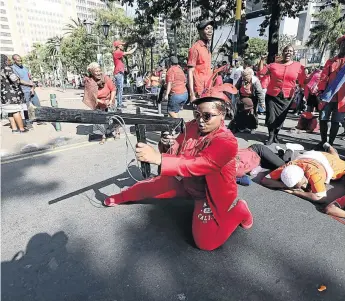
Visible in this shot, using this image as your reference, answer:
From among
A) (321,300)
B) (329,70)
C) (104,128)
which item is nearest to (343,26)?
(329,70)

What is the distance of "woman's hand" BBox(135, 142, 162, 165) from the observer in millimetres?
1678

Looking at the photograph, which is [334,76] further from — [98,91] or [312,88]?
[98,91]

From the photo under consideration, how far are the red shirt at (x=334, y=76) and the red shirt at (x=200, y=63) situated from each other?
7.05ft

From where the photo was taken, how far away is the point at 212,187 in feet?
6.93

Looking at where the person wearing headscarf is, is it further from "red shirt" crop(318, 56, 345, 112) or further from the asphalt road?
"red shirt" crop(318, 56, 345, 112)

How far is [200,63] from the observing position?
12.2 ft

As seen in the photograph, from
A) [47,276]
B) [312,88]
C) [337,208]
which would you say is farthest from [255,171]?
[312,88]

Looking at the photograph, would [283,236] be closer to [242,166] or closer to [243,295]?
[243,295]

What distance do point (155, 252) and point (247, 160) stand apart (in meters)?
1.96

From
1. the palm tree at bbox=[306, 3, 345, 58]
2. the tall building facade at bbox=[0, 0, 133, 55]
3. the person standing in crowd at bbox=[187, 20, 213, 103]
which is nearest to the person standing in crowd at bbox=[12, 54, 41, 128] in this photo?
the person standing in crowd at bbox=[187, 20, 213, 103]

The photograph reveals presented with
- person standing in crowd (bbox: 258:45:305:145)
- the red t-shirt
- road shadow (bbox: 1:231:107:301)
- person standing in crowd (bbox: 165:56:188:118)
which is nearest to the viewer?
road shadow (bbox: 1:231:107:301)

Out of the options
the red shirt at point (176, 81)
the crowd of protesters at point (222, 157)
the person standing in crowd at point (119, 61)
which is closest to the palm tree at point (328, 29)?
the person standing in crowd at point (119, 61)

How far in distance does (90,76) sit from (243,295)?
14.3 feet

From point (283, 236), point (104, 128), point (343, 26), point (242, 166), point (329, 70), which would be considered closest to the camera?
point (283, 236)
